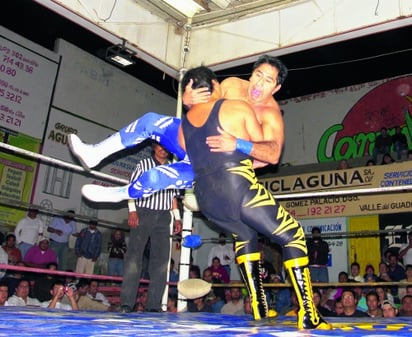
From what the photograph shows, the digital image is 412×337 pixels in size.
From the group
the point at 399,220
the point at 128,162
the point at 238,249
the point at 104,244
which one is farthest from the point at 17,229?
the point at 399,220

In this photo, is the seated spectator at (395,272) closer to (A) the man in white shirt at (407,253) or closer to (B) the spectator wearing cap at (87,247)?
(A) the man in white shirt at (407,253)

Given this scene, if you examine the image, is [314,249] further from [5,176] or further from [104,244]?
[5,176]

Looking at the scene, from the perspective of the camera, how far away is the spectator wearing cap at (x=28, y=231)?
6285 millimetres

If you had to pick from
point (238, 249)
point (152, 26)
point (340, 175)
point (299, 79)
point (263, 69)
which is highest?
point (299, 79)

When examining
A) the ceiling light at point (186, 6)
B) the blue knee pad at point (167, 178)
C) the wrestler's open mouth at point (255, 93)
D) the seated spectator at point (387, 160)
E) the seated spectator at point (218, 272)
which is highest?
the ceiling light at point (186, 6)

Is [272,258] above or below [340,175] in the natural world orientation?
below

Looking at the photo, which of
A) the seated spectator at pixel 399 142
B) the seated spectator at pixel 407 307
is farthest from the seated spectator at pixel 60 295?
the seated spectator at pixel 399 142

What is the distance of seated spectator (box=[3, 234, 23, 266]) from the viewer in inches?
230

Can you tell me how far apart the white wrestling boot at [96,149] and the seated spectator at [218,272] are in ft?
14.0

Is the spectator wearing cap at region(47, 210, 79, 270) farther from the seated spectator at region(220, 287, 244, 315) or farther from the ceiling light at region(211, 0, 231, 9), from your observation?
the ceiling light at region(211, 0, 231, 9)

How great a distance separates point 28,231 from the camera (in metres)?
6.38

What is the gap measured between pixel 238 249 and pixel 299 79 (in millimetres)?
6981

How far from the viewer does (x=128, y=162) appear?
8.77m

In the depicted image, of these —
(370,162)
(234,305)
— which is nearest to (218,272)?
(234,305)
